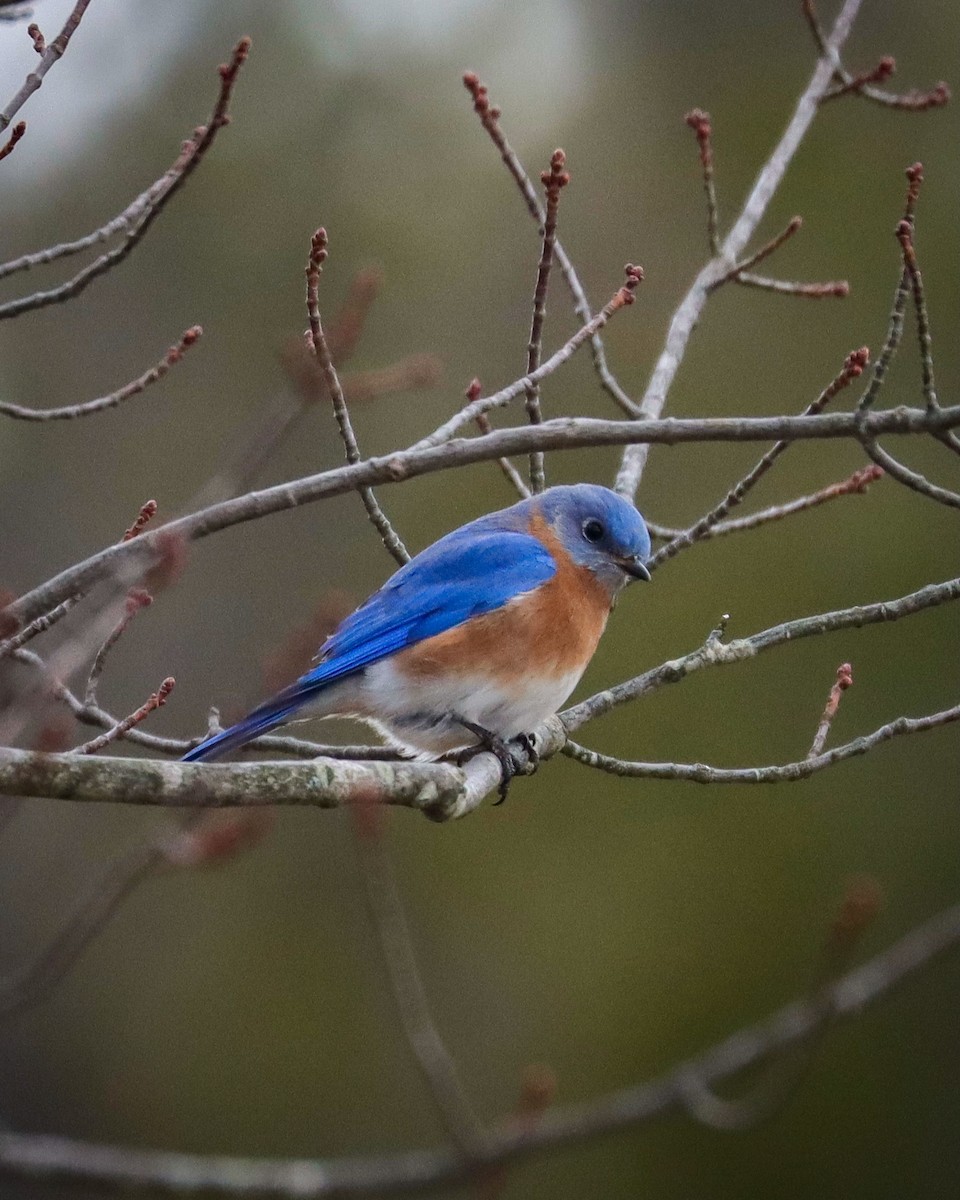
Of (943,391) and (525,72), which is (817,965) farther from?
(525,72)

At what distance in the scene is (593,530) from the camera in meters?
4.91

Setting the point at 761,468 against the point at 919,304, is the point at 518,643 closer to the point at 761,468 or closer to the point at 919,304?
the point at 761,468

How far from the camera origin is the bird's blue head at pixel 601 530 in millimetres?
4770

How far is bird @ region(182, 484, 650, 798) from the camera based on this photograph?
4.52m

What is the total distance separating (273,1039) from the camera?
29.7ft

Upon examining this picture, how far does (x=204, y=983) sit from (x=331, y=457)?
3638mm

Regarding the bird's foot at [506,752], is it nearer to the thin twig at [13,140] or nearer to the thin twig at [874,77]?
the thin twig at [13,140]

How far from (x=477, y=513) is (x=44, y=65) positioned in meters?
6.52

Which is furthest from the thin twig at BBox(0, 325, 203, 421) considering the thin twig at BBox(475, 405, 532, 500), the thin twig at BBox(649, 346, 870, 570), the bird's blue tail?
the thin twig at BBox(649, 346, 870, 570)

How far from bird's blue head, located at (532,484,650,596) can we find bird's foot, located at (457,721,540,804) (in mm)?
732

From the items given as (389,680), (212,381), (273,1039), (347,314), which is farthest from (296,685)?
(212,381)

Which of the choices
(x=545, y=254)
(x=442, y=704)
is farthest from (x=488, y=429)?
(x=545, y=254)

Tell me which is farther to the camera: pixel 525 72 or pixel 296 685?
pixel 525 72

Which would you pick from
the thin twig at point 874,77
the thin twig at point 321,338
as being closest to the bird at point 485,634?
the thin twig at point 321,338
